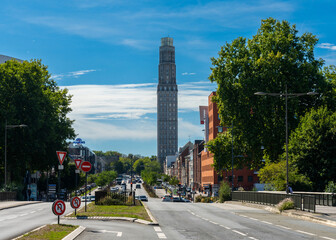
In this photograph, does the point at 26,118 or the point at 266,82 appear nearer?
the point at 266,82

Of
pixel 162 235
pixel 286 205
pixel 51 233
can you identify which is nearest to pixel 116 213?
pixel 162 235

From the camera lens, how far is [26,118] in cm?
5906

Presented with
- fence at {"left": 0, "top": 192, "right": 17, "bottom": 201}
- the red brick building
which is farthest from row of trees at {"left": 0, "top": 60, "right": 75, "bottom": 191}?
the red brick building

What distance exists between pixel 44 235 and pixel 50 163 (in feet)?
160

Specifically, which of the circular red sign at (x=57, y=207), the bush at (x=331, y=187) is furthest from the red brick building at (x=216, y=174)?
the circular red sign at (x=57, y=207)

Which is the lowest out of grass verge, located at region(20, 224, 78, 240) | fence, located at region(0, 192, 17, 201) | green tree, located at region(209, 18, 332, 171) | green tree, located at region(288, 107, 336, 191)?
fence, located at region(0, 192, 17, 201)

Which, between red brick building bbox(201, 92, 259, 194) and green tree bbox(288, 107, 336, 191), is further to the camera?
red brick building bbox(201, 92, 259, 194)

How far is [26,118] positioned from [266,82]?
87.3ft

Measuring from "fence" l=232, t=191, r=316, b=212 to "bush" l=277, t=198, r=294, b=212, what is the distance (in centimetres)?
22

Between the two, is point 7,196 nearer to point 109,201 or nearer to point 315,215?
point 109,201

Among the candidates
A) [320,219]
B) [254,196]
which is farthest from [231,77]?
[320,219]

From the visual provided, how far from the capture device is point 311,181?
48094 millimetres

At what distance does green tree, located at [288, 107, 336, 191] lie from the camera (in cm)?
4641

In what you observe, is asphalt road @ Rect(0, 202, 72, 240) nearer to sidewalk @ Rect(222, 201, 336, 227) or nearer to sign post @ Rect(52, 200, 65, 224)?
sign post @ Rect(52, 200, 65, 224)
